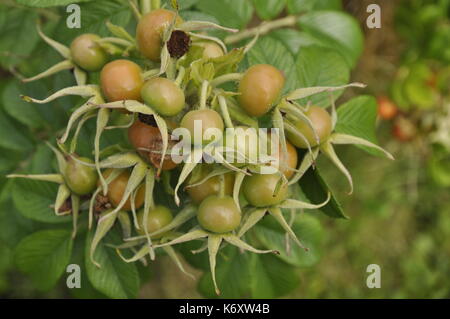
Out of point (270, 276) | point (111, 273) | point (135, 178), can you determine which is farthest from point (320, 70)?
point (111, 273)

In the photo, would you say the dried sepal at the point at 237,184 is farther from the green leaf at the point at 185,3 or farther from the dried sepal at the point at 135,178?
the green leaf at the point at 185,3

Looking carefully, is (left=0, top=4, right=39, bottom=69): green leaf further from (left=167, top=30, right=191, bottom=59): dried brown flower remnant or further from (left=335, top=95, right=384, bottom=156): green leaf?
(left=335, top=95, right=384, bottom=156): green leaf

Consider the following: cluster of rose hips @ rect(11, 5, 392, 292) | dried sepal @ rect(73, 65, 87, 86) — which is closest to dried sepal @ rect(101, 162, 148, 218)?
cluster of rose hips @ rect(11, 5, 392, 292)

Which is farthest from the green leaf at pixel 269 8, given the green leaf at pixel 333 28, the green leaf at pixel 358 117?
the green leaf at pixel 358 117
